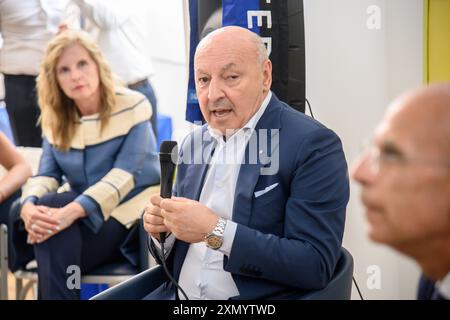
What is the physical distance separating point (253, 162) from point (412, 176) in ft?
2.90

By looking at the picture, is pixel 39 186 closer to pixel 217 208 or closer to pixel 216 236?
pixel 217 208

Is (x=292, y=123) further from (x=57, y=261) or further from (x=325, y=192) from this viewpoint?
(x=57, y=261)

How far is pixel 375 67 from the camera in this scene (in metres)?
2.43

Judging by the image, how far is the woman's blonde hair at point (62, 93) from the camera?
2.90 meters

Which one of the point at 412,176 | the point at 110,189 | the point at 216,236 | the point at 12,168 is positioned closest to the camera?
the point at 412,176

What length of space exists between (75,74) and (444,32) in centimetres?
156

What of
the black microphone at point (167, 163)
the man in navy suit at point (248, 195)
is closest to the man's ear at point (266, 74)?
the man in navy suit at point (248, 195)

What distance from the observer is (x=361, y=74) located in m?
2.46

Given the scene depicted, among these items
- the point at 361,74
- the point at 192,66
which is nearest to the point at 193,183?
the point at 192,66

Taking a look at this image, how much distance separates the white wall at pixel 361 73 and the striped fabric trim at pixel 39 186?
1.22m

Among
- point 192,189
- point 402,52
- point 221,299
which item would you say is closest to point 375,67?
point 402,52

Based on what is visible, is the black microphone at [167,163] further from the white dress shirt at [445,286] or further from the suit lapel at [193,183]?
the white dress shirt at [445,286]

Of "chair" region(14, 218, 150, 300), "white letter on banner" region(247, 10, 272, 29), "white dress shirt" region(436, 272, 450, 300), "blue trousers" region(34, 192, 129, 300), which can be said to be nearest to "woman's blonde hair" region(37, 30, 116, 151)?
"blue trousers" region(34, 192, 129, 300)

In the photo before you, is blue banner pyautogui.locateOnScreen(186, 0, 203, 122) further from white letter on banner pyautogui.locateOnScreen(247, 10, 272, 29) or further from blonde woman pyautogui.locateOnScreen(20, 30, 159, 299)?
blonde woman pyautogui.locateOnScreen(20, 30, 159, 299)
